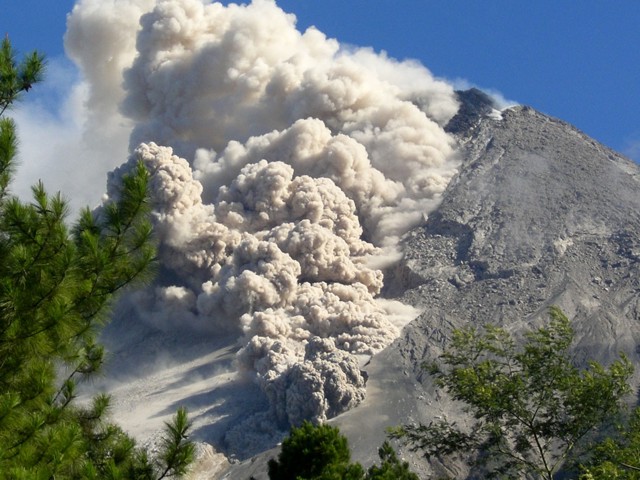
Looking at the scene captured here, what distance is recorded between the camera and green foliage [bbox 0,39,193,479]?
1288 cm

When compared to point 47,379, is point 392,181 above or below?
above

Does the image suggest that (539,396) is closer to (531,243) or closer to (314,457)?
(314,457)

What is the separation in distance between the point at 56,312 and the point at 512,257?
6051cm

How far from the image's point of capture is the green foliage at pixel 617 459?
1602 centimetres

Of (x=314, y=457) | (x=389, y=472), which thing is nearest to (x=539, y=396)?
(x=389, y=472)

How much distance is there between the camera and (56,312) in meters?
13.4

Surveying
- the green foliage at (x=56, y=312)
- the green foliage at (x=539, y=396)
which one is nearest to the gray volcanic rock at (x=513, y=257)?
the green foliage at (x=539, y=396)

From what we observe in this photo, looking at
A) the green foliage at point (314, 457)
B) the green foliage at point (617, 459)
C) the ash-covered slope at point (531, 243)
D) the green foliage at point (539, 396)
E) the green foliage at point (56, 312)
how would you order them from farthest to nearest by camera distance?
the ash-covered slope at point (531, 243), the green foliage at point (314, 457), the green foliage at point (539, 396), the green foliage at point (617, 459), the green foliage at point (56, 312)

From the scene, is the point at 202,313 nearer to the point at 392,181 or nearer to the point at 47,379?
the point at 392,181

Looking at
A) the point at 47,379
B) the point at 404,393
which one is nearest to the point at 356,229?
the point at 404,393

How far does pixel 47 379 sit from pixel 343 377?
137 ft

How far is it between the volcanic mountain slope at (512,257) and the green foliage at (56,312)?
33.2 metres

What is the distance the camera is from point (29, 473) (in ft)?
39.0

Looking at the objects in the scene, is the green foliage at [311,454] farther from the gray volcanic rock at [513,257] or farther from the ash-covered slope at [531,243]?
the ash-covered slope at [531,243]
